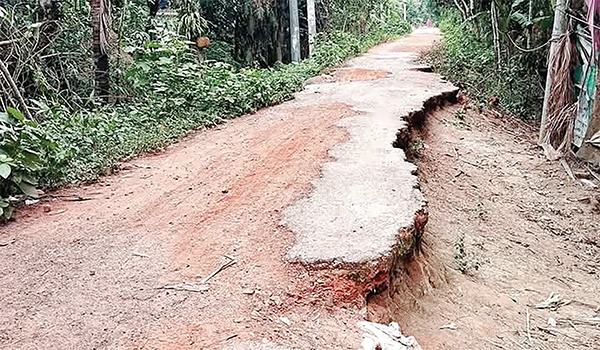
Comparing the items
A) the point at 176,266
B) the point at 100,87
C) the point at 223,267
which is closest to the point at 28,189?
the point at 176,266

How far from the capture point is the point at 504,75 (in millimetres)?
8367

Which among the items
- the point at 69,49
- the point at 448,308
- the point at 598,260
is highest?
the point at 69,49

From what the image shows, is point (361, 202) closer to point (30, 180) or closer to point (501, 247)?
point (501, 247)

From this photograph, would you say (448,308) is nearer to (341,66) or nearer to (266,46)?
(341,66)

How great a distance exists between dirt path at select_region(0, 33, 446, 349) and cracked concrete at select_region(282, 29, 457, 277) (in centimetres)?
10

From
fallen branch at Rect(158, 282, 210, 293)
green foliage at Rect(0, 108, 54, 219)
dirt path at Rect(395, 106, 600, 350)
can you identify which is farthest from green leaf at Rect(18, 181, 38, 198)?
dirt path at Rect(395, 106, 600, 350)

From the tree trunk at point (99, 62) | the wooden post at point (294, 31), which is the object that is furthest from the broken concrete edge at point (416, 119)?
the wooden post at point (294, 31)

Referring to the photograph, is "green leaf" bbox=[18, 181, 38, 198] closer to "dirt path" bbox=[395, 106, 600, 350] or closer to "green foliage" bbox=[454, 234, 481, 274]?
"dirt path" bbox=[395, 106, 600, 350]

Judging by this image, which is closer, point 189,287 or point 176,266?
point 189,287

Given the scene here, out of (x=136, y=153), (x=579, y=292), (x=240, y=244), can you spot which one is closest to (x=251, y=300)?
(x=240, y=244)

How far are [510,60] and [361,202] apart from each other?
635 cm

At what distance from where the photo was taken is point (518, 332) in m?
2.97

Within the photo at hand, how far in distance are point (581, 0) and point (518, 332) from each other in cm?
440

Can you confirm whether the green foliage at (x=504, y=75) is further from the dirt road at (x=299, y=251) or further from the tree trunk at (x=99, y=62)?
the tree trunk at (x=99, y=62)
